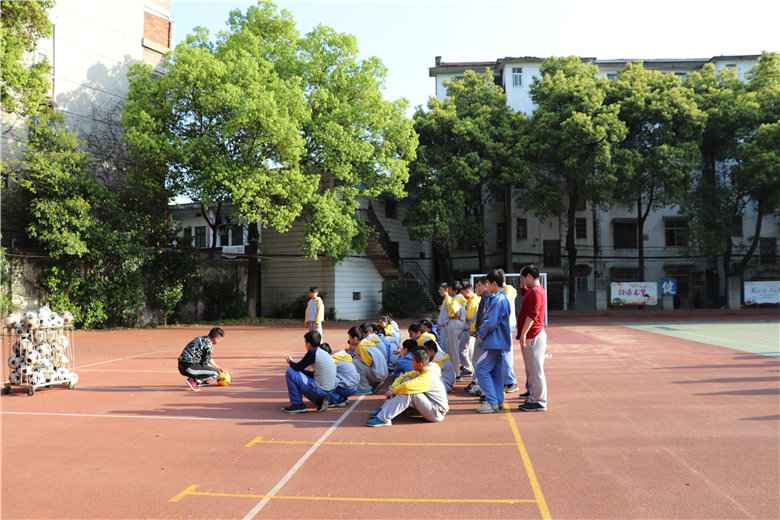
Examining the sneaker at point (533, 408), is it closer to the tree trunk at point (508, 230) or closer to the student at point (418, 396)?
the student at point (418, 396)

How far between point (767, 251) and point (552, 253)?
1361cm

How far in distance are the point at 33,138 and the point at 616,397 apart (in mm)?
20826

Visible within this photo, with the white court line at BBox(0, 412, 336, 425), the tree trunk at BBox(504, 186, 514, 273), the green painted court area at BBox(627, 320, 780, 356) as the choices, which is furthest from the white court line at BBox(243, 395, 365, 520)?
the tree trunk at BBox(504, 186, 514, 273)

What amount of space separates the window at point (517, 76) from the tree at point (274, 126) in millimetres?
14722

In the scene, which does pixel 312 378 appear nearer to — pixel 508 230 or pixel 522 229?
pixel 508 230

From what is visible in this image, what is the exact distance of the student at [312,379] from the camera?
7746mm

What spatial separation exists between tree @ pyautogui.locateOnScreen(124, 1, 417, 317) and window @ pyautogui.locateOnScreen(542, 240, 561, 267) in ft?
49.5

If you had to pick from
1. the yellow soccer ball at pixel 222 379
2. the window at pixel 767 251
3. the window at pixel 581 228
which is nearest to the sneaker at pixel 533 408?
the yellow soccer ball at pixel 222 379

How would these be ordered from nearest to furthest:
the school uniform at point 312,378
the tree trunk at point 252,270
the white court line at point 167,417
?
1. the white court line at point 167,417
2. the school uniform at point 312,378
3. the tree trunk at point 252,270

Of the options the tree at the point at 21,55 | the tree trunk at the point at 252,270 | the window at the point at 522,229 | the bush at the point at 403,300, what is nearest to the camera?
the tree at the point at 21,55

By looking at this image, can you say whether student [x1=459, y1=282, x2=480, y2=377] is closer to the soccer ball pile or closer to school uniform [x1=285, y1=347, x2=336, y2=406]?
school uniform [x1=285, y1=347, x2=336, y2=406]

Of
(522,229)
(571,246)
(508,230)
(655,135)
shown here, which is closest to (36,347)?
(508,230)

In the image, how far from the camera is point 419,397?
22.8 ft

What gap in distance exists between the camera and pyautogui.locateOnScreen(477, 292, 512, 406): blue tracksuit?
24.9 feet
